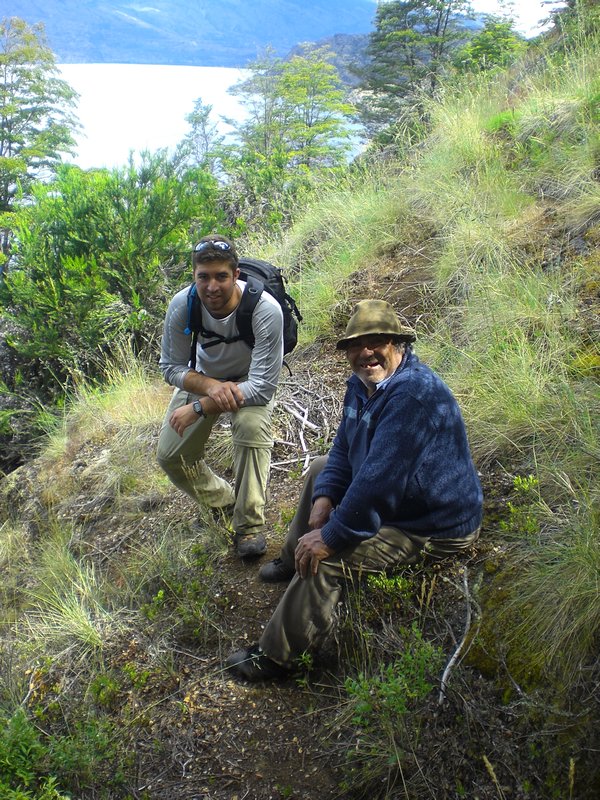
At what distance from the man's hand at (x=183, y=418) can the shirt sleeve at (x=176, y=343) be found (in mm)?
169

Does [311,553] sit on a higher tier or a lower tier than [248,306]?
lower

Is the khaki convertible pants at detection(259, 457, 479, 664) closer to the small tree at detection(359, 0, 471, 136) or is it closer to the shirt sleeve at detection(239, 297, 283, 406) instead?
the shirt sleeve at detection(239, 297, 283, 406)

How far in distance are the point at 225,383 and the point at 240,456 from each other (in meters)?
0.43

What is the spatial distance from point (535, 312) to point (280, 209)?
5.92m

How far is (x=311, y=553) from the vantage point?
2824 millimetres

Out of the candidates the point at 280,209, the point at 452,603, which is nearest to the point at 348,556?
the point at 452,603

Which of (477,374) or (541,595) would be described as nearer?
(541,595)

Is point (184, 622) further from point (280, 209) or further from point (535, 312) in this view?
point (280, 209)

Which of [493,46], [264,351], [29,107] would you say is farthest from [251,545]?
[29,107]

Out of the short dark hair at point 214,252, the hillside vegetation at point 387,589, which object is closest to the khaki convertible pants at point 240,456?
the hillside vegetation at point 387,589

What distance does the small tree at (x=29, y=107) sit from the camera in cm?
2531

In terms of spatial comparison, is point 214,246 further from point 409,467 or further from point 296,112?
point 296,112

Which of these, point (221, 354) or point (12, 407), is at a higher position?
point (221, 354)

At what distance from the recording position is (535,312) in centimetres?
448
